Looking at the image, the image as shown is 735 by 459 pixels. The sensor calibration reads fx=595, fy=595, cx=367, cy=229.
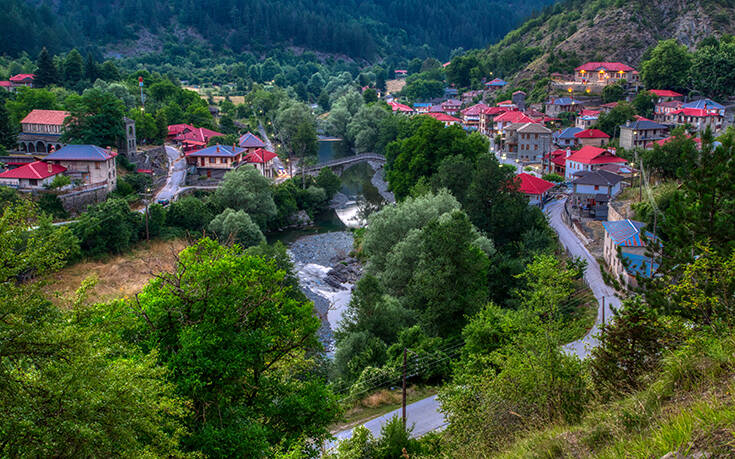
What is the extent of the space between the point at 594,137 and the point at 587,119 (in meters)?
6.42

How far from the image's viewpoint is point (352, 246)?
34.9 m

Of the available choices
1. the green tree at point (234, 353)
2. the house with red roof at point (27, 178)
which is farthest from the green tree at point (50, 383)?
the house with red roof at point (27, 178)

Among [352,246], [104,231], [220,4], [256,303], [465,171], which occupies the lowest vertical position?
[352,246]

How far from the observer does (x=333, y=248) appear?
34.9 metres

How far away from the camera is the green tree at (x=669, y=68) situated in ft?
186

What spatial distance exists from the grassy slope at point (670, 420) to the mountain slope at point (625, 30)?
67.6 metres

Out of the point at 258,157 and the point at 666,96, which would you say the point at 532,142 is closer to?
the point at 666,96

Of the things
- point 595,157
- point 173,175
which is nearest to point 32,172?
point 173,175

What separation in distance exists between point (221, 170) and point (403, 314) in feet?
94.7

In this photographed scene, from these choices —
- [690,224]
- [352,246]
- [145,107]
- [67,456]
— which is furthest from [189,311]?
[145,107]

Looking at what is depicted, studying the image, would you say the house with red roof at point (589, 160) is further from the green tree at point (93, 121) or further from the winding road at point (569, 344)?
the green tree at point (93, 121)

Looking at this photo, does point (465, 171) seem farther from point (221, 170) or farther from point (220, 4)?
point (220, 4)

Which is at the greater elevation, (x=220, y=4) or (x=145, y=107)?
(x=220, y=4)

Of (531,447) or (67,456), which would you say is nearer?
(67,456)
